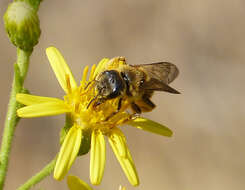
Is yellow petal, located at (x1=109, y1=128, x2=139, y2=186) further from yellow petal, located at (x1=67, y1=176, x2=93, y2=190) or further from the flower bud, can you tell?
the flower bud

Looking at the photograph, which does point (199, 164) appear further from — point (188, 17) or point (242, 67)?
point (188, 17)

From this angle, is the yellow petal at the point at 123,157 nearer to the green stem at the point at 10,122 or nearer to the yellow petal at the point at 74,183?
the yellow petal at the point at 74,183

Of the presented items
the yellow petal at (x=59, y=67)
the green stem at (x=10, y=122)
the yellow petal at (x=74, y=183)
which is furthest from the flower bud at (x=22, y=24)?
the yellow petal at (x=74, y=183)

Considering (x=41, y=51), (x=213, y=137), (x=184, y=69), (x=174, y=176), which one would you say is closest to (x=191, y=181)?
(x=174, y=176)

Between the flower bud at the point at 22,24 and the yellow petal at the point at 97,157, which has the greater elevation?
the flower bud at the point at 22,24

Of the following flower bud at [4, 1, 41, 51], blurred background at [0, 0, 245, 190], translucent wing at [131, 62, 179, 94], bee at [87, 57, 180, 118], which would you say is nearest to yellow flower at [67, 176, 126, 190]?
bee at [87, 57, 180, 118]

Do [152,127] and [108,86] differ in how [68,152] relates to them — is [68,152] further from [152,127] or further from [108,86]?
[152,127]

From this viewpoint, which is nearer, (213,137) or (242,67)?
(213,137)
